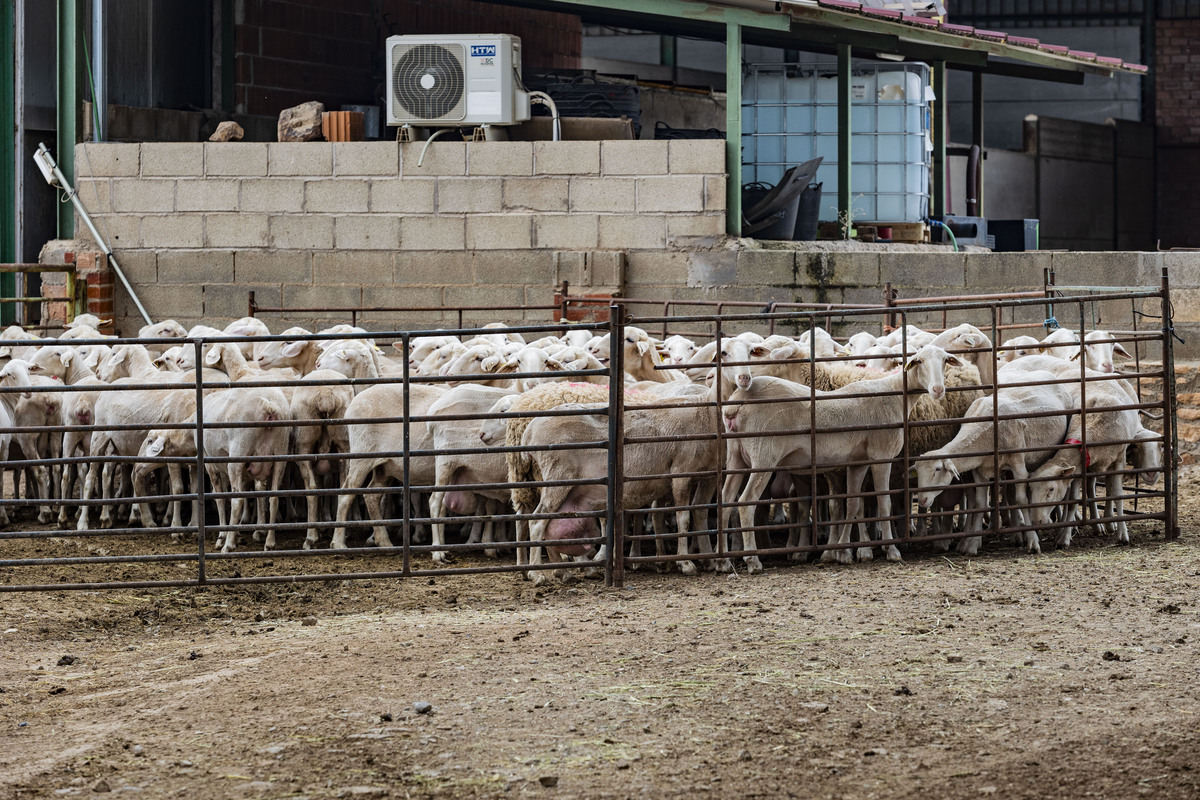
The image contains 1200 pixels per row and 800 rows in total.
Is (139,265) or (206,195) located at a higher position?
(206,195)

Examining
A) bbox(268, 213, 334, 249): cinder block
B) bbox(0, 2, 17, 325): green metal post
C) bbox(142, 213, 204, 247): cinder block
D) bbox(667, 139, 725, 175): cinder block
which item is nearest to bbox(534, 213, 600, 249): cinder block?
bbox(667, 139, 725, 175): cinder block

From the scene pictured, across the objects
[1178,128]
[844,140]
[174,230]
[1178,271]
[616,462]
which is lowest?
[616,462]

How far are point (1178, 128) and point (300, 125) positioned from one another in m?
17.7

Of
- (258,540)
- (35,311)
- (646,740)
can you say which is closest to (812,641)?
(646,740)

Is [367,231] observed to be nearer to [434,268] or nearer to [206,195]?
[434,268]

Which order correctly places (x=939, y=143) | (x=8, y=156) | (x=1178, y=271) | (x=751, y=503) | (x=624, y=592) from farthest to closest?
(x=939, y=143)
(x=8, y=156)
(x=1178, y=271)
(x=751, y=503)
(x=624, y=592)

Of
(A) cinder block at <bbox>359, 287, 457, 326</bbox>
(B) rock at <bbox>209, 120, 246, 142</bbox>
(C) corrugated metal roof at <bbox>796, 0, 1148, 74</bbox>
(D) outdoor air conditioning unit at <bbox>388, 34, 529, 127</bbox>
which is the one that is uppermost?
(C) corrugated metal roof at <bbox>796, 0, 1148, 74</bbox>

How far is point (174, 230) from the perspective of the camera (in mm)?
14461

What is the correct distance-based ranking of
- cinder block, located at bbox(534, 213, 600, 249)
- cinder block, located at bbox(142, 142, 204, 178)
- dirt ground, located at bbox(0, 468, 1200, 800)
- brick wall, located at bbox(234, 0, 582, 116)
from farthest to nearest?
brick wall, located at bbox(234, 0, 582, 116), cinder block, located at bbox(142, 142, 204, 178), cinder block, located at bbox(534, 213, 600, 249), dirt ground, located at bbox(0, 468, 1200, 800)

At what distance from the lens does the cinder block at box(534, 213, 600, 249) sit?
13781 mm

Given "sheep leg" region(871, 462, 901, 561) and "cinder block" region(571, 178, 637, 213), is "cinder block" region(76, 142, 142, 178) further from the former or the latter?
"sheep leg" region(871, 462, 901, 561)

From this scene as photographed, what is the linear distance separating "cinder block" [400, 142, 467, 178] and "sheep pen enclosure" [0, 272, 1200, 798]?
2.81 meters

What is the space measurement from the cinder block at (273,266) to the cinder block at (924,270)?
5487mm

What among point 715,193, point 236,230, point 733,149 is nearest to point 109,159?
point 236,230
